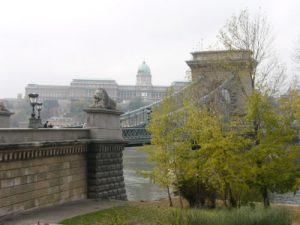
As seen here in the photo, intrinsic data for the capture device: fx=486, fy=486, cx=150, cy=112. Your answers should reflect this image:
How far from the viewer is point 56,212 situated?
1575 centimetres

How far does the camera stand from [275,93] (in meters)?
20.4

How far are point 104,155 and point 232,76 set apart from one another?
7188mm

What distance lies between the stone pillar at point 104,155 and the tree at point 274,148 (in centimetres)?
638

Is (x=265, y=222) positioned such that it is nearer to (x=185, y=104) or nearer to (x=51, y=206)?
(x=51, y=206)

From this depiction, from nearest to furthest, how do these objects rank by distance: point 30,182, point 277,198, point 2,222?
point 2,222 → point 30,182 → point 277,198

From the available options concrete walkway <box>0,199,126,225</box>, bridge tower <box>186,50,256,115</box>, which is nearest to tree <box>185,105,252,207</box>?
bridge tower <box>186,50,256,115</box>

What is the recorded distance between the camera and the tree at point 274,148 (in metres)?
16.9

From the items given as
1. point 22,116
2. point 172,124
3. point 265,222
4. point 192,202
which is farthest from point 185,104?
point 22,116

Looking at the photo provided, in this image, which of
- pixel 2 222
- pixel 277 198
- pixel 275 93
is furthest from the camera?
pixel 277 198

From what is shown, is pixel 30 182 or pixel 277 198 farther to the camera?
pixel 277 198

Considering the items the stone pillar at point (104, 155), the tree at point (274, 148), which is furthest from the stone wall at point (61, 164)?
the tree at point (274, 148)

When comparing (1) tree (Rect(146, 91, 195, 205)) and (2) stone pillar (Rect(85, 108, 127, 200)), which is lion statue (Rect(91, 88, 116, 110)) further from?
(1) tree (Rect(146, 91, 195, 205))

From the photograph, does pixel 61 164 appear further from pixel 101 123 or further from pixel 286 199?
pixel 286 199

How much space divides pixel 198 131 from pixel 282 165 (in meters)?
3.22
